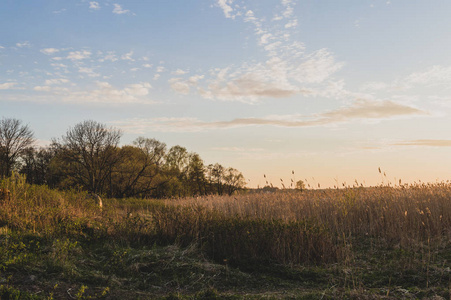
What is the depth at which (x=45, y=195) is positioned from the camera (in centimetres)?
1158

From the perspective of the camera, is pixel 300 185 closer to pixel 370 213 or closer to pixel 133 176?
pixel 370 213

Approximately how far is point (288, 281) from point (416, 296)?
1.85m

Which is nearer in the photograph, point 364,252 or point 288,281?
point 288,281

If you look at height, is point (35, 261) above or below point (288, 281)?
above

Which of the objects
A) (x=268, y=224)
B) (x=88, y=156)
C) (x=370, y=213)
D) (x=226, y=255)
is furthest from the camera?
(x=88, y=156)

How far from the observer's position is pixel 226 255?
676 centimetres

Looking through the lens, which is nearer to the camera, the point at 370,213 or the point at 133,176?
the point at 370,213

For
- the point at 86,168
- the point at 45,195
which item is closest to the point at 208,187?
the point at 86,168

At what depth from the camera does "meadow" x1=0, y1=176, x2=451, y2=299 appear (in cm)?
481

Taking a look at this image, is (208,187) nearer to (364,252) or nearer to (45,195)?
(45,195)

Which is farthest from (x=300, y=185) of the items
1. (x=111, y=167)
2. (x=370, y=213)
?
(x=111, y=167)

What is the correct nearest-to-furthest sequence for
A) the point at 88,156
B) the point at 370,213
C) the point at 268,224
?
the point at 268,224 < the point at 370,213 < the point at 88,156

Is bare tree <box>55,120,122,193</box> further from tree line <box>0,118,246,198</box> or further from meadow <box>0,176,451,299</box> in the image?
meadow <box>0,176,451,299</box>

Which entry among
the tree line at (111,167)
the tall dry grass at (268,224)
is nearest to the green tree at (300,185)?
the tall dry grass at (268,224)
